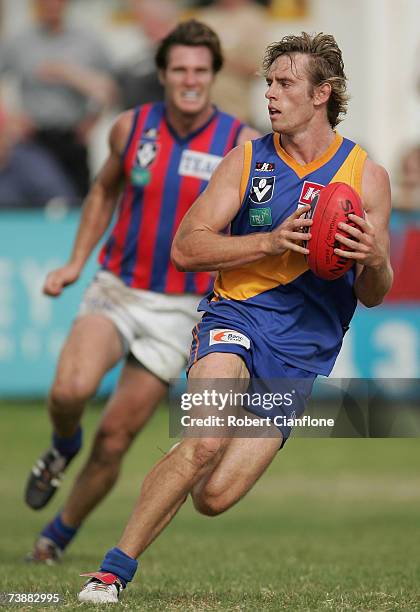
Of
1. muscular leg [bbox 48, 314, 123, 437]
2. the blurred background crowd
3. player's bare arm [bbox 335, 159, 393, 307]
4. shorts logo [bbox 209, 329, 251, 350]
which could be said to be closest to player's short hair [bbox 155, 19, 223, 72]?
muscular leg [bbox 48, 314, 123, 437]

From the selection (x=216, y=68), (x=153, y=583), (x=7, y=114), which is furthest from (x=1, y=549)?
(x=7, y=114)

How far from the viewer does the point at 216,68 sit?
758cm

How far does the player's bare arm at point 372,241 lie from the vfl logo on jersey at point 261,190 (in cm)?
41

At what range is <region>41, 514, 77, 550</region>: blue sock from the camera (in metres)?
7.43

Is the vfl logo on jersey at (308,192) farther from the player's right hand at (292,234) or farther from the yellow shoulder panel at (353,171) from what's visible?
the player's right hand at (292,234)

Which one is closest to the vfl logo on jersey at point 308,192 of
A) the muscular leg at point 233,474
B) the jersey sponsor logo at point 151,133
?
the muscular leg at point 233,474

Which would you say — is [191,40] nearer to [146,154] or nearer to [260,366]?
[146,154]

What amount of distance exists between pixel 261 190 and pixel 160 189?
196 cm

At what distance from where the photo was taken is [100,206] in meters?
7.61

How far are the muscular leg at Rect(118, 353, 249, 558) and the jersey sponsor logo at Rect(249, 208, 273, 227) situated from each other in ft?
2.27

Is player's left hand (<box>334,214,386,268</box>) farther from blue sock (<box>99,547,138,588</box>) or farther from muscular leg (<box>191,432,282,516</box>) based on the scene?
blue sock (<box>99,547,138,588</box>)

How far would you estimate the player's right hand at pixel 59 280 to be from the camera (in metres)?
7.38

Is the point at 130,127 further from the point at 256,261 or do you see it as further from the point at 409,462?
the point at 409,462

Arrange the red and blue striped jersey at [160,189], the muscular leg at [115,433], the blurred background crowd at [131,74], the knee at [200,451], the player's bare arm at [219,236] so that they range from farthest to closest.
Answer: the blurred background crowd at [131,74], the red and blue striped jersey at [160,189], the muscular leg at [115,433], the player's bare arm at [219,236], the knee at [200,451]
